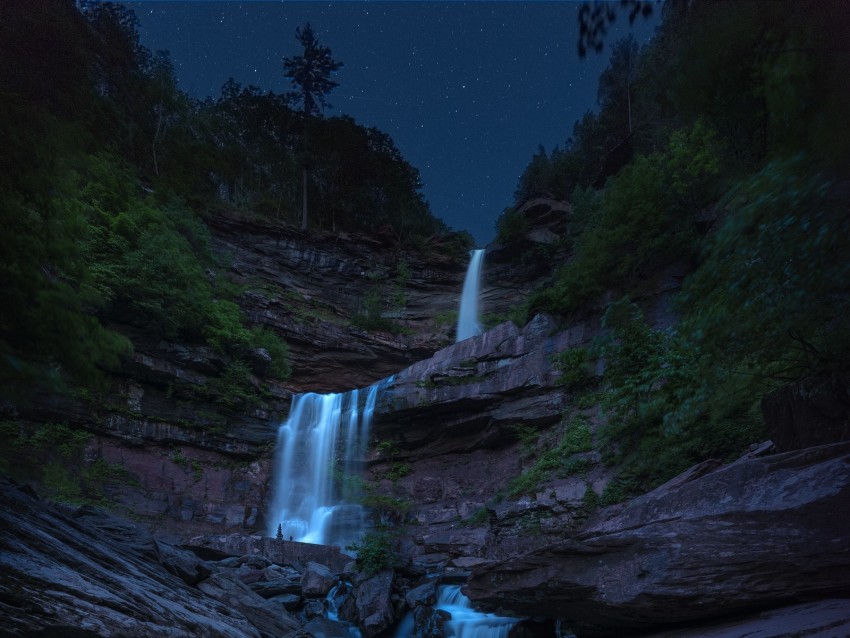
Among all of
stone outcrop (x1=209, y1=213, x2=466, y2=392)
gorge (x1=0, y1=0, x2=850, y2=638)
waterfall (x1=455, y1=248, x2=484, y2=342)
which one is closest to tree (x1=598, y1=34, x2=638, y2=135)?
gorge (x1=0, y1=0, x2=850, y2=638)

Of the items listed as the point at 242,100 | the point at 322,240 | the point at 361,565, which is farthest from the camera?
the point at 242,100

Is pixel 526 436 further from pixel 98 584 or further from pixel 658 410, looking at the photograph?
pixel 98 584

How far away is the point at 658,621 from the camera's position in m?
5.42

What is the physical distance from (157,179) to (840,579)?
32.8 meters

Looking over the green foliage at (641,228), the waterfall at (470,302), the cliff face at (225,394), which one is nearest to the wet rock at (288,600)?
the cliff face at (225,394)

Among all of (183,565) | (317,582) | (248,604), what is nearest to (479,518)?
(317,582)

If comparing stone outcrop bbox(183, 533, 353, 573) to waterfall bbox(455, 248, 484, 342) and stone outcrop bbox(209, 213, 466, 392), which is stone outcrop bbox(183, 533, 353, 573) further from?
waterfall bbox(455, 248, 484, 342)

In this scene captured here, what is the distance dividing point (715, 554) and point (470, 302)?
81.8 ft

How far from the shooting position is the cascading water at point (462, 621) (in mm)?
9125

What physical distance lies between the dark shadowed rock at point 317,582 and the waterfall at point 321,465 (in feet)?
22.3

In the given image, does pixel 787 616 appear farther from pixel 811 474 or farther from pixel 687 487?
pixel 687 487

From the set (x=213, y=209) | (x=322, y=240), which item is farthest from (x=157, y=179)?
(x=322, y=240)

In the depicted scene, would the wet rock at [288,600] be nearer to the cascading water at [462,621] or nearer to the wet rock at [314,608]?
the wet rock at [314,608]

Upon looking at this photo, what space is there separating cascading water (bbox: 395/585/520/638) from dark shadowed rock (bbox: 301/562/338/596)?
2184 mm
